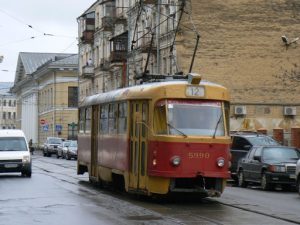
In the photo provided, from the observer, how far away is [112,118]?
2048cm

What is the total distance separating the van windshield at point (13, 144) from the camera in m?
30.1

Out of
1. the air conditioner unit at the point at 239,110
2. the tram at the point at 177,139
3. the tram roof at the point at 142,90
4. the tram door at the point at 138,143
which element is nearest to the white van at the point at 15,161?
the tram roof at the point at 142,90

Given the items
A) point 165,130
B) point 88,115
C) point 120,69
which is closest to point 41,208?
point 165,130

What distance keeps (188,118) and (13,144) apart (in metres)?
14.8

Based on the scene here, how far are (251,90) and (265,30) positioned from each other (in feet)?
13.7

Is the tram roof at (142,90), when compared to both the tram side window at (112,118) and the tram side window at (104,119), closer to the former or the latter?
the tram side window at (112,118)

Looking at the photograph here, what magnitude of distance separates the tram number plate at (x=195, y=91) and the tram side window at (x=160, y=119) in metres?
0.70

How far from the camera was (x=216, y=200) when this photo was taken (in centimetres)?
1872

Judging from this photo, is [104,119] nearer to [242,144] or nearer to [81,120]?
[81,120]

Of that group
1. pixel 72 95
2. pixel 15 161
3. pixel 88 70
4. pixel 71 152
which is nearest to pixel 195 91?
pixel 15 161

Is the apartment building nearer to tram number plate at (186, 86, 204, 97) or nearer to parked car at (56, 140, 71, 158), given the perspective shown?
parked car at (56, 140, 71, 158)

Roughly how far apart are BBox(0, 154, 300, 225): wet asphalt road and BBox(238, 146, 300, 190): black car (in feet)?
5.20

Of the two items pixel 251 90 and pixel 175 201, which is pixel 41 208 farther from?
pixel 251 90

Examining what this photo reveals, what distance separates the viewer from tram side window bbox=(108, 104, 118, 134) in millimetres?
20073
